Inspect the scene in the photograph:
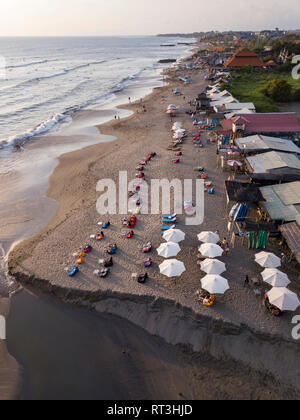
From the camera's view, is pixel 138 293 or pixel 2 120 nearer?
pixel 138 293

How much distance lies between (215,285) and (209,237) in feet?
11.9

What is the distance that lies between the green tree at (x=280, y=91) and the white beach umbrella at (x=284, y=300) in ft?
134

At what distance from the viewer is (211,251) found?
14.7m

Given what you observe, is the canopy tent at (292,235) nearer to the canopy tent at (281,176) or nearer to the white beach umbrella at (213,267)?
the white beach umbrella at (213,267)

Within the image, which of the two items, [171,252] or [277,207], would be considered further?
[277,207]

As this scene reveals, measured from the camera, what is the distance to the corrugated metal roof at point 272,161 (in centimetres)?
2031

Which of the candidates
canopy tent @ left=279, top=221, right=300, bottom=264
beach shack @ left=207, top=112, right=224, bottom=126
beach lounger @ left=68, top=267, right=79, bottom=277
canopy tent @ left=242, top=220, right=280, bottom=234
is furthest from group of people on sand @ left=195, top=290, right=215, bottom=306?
beach shack @ left=207, top=112, right=224, bottom=126

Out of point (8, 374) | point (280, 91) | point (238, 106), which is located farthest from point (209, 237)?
point (280, 91)

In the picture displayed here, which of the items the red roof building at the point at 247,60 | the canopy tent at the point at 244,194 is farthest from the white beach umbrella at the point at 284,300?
the red roof building at the point at 247,60

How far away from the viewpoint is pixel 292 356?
1074 cm

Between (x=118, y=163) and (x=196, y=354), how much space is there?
2046 cm

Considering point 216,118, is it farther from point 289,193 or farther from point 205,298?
point 205,298

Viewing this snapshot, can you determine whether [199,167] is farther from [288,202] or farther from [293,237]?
[293,237]

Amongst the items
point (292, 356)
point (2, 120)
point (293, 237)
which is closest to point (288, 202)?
point (293, 237)
